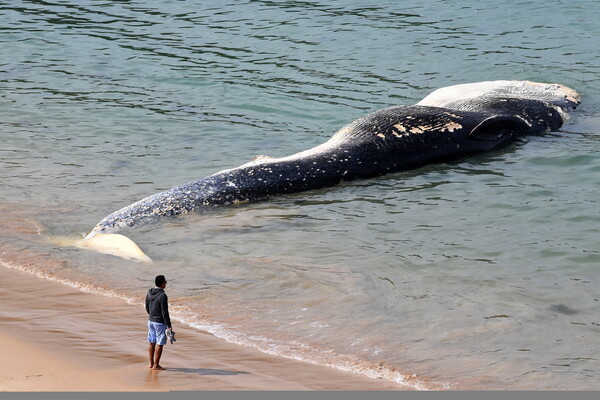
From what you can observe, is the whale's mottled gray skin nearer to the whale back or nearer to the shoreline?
the whale back

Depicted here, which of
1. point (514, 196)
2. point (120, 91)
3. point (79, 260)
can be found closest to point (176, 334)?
point (79, 260)

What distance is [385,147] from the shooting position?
38.3 ft

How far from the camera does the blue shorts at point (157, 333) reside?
6559 millimetres

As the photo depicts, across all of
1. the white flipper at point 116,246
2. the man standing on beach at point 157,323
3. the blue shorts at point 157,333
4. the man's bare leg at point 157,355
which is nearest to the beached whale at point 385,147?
the white flipper at point 116,246

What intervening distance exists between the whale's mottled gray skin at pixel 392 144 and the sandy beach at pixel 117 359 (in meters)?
2.14

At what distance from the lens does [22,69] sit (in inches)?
701

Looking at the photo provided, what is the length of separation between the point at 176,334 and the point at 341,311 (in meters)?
1.40

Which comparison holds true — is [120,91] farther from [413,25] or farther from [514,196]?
[514,196]

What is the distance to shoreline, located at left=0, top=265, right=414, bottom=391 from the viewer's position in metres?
6.31

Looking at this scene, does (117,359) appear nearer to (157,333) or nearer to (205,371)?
(157,333)

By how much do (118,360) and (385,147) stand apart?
574cm

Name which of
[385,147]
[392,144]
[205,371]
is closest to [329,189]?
[385,147]

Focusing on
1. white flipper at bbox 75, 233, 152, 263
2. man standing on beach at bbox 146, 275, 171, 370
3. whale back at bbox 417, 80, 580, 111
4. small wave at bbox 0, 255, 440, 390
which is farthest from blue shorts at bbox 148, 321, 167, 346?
→ whale back at bbox 417, 80, 580, 111

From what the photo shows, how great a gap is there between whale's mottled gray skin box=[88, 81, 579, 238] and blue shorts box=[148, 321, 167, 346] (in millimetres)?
3321
